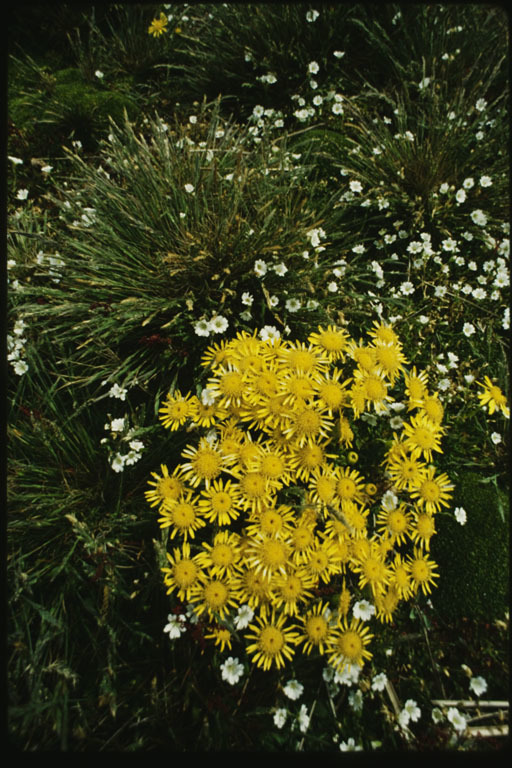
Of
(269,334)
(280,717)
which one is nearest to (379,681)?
(280,717)

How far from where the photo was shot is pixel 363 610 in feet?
6.65

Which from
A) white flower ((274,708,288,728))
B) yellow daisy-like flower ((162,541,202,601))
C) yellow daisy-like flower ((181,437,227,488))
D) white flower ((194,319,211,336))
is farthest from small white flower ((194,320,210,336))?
white flower ((274,708,288,728))

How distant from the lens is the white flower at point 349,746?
2061 millimetres

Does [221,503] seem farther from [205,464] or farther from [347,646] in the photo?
[347,646]

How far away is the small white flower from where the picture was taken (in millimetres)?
2705

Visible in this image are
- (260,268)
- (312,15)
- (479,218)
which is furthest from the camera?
(312,15)

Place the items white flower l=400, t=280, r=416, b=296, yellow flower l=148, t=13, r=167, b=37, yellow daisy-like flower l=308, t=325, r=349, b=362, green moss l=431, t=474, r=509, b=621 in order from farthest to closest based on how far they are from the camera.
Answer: yellow flower l=148, t=13, r=167, b=37, white flower l=400, t=280, r=416, b=296, green moss l=431, t=474, r=509, b=621, yellow daisy-like flower l=308, t=325, r=349, b=362

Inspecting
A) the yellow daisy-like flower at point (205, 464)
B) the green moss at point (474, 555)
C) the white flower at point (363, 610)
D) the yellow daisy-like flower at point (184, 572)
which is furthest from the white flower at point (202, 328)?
the green moss at point (474, 555)

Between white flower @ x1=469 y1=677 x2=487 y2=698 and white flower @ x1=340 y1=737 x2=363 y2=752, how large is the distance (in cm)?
66

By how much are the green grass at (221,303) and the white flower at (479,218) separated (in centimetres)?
9

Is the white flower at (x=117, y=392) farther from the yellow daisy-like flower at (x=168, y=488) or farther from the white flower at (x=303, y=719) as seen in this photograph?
the white flower at (x=303, y=719)

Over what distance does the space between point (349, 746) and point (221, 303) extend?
8.24 ft

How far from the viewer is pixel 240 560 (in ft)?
6.59

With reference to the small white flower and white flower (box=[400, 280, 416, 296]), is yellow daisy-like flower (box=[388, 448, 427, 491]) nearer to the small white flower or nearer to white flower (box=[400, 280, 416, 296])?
the small white flower
